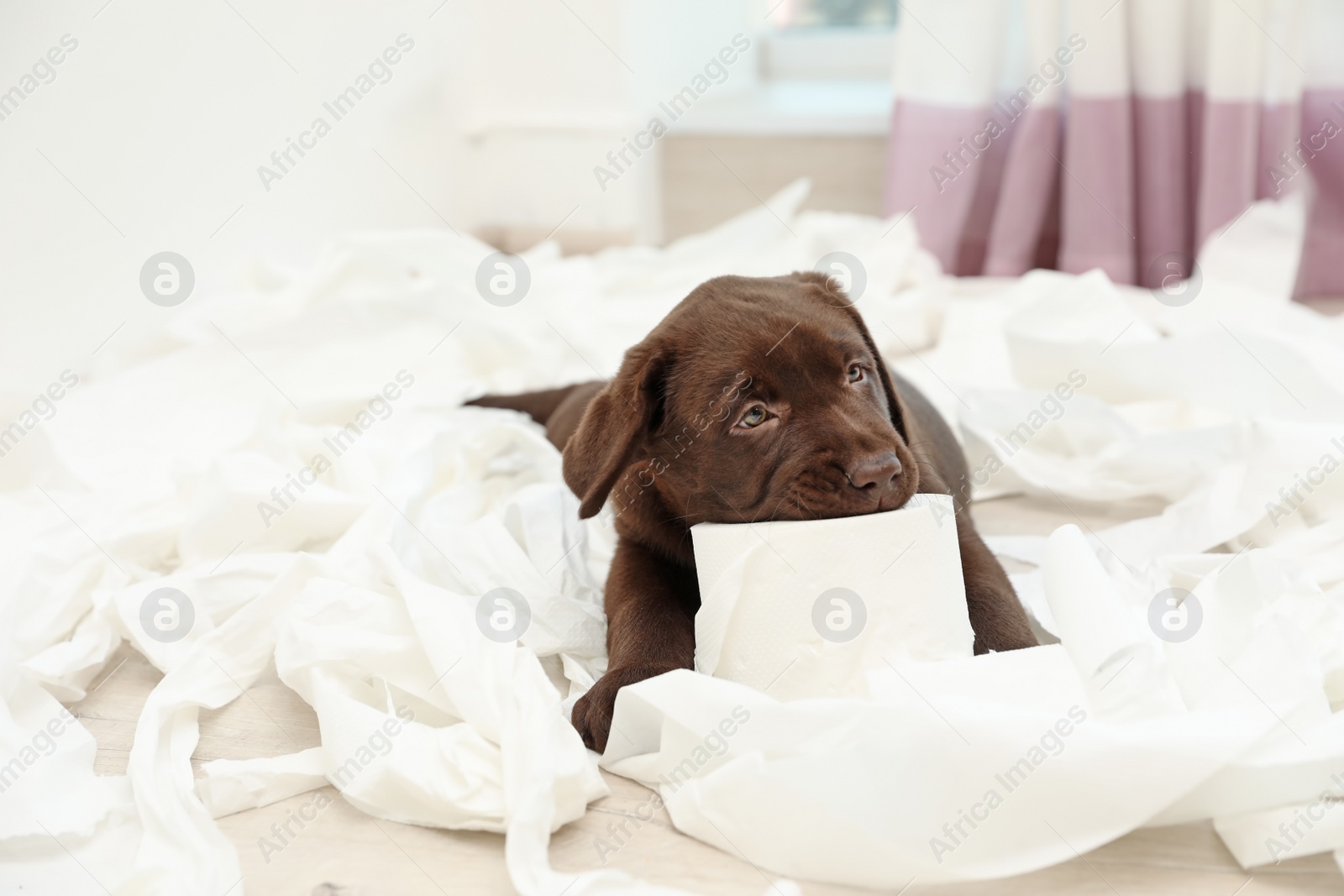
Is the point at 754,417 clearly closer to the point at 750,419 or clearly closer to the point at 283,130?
the point at 750,419

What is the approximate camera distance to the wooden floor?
4.47ft

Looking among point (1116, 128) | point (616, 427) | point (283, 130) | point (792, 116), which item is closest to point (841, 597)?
point (616, 427)

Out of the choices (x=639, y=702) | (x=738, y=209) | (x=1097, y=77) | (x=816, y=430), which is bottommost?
(x=738, y=209)

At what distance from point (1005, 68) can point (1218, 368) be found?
220 cm

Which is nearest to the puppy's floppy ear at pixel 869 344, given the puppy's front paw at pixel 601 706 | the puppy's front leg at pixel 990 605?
the puppy's front leg at pixel 990 605

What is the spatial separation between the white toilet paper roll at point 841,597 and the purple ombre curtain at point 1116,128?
2.96 m

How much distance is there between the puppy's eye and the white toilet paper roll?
17 cm

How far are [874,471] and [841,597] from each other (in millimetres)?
185

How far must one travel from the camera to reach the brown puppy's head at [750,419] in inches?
64.4

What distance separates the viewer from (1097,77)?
3.99 meters

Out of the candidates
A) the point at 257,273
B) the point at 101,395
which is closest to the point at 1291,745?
the point at 101,395

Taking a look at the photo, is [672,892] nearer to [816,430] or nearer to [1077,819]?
[1077,819]

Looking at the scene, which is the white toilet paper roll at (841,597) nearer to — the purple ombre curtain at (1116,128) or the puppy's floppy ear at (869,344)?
the puppy's floppy ear at (869,344)

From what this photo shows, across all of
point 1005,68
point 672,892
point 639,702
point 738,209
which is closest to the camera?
point 672,892
